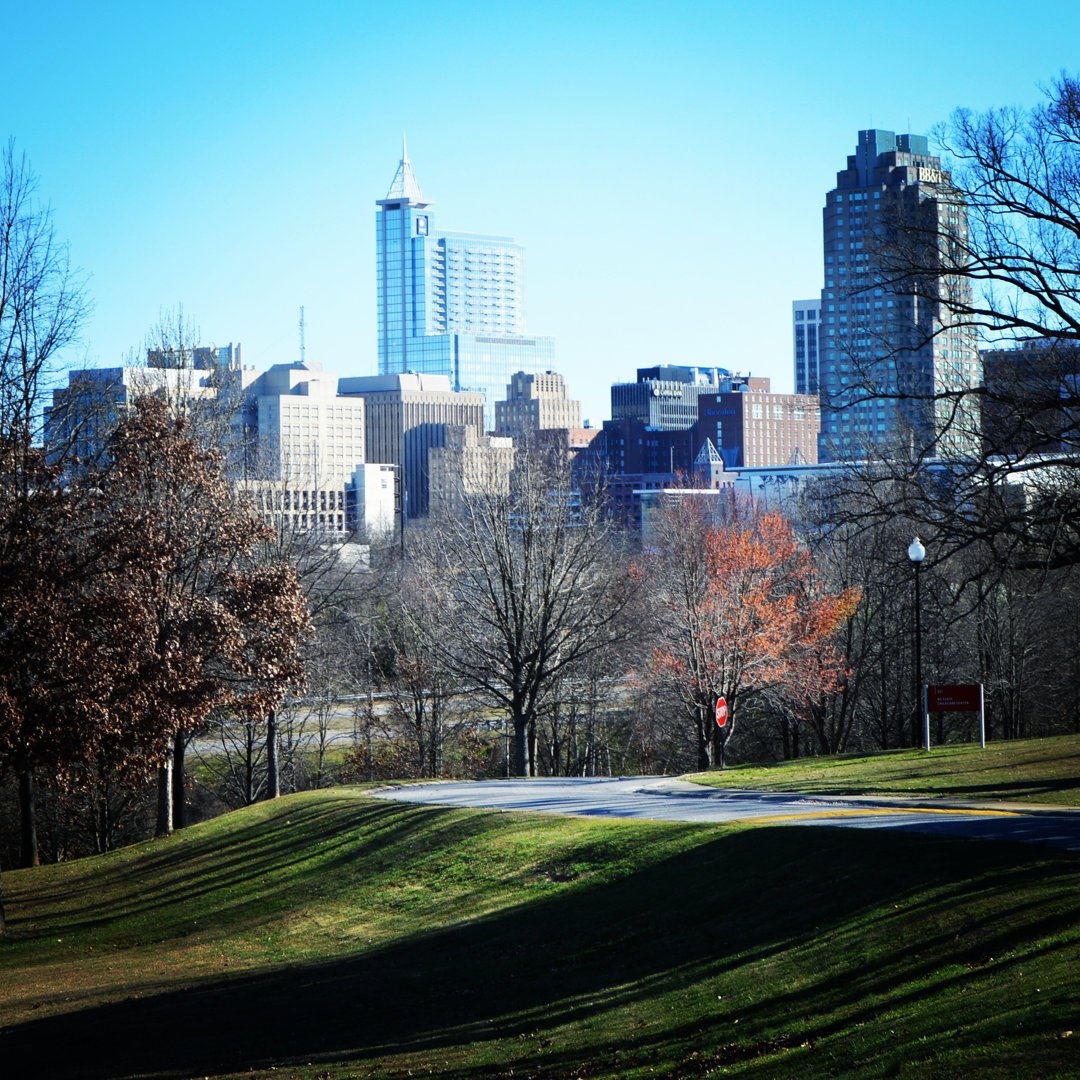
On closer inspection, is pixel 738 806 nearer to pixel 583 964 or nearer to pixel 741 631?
pixel 583 964

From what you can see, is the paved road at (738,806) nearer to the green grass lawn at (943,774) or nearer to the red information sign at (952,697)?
the green grass lawn at (943,774)

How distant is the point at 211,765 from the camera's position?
4650 centimetres

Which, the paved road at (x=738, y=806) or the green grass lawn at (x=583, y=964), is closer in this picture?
the green grass lawn at (x=583, y=964)

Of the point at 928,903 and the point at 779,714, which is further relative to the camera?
the point at 779,714

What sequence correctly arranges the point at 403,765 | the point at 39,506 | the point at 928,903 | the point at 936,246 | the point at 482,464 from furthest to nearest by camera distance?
the point at 403,765 < the point at 482,464 < the point at 39,506 < the point at 936,246 < the point at 928,903

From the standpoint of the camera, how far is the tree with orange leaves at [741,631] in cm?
3903

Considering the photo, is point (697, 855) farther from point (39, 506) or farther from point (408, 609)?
point (408, 609)

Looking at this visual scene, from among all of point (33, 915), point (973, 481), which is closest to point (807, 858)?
point (973, 481)

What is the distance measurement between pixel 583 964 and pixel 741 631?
25.5 m

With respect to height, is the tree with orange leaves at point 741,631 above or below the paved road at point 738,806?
above

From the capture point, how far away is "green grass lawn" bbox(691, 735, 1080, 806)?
20266 mm

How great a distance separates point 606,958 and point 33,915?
15.2m

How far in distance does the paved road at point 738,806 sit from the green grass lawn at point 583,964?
0.90 metres

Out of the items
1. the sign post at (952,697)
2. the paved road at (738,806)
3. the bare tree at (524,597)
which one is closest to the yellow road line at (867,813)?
the paved road at (738,806)
